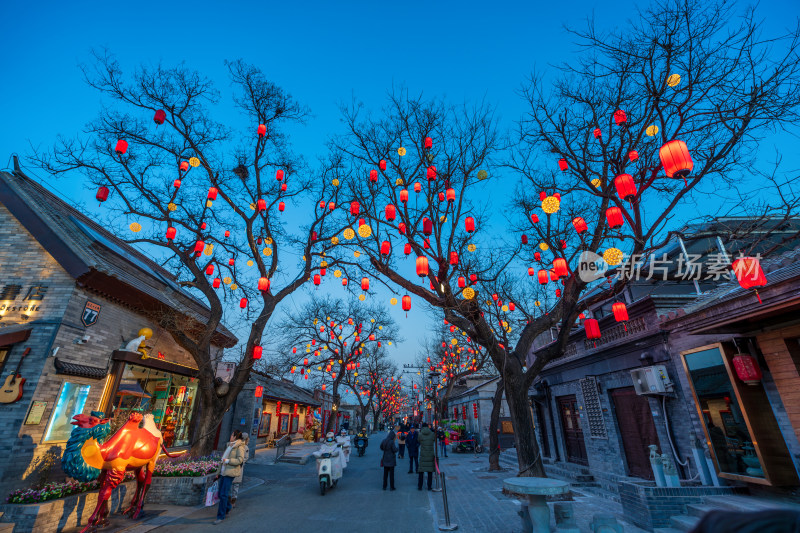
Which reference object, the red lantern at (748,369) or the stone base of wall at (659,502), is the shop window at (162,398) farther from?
the red lantern at (748,369)

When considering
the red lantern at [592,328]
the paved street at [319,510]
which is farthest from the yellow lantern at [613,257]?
the paved street at [319,510]

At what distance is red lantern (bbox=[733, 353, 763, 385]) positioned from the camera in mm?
6699

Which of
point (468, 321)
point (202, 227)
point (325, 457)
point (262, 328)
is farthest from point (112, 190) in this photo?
point (468, 321)

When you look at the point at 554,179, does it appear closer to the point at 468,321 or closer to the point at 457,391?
the point at 468,321

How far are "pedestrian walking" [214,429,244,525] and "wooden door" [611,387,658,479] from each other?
10.6 metres

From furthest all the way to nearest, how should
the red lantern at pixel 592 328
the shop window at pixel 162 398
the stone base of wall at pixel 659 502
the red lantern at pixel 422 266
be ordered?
the shop window at pixel 162 398 < the red lantern at pixel 592 328 < the red lantern at pixel 422 266 < the stone base of wall at pixel 659 502

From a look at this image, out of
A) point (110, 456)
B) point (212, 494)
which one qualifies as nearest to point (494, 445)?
point (212, 494)

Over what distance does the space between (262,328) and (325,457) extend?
4543 millimetres

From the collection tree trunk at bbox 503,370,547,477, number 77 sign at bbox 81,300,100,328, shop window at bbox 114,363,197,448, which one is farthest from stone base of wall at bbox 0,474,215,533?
tree trunk at bbox 503,370,547,477

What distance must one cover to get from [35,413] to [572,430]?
1598 cm

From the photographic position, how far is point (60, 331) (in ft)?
26.2

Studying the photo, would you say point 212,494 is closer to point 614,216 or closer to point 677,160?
point 614,216

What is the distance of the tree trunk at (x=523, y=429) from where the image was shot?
8.61 meters

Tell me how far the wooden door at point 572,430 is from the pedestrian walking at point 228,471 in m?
11.4
